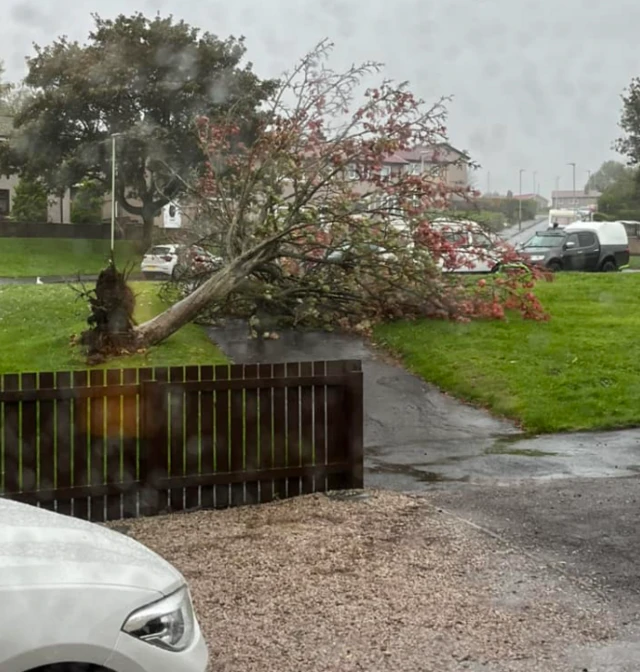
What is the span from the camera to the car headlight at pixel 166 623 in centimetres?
331

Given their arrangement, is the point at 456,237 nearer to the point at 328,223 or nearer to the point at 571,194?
the point at 328,223

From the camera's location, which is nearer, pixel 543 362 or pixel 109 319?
pixel 109 319

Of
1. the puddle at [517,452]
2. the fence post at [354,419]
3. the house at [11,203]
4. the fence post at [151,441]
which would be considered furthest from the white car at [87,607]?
the house at [11,203]

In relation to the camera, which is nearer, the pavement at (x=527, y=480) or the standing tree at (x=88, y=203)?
the pavement at (x=527, y=480)

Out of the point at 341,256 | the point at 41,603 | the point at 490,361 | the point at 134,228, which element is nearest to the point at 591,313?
the point at 490,361

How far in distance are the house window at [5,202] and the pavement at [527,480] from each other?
619 inches

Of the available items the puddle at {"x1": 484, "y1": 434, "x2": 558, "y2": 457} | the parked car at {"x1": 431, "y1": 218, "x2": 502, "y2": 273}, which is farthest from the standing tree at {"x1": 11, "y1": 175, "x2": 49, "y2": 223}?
the puddle at {"x1": 484, "y1": 434, "x2": 558, "y2": 457}

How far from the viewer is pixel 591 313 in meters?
17.1

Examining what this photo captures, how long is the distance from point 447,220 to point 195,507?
290 inches

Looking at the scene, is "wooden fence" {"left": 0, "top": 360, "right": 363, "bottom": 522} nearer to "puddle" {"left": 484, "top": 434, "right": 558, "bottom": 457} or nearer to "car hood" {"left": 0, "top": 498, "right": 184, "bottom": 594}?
"puddle" {"left": 484, "top": 434, "right": 558, "bottom": 457}

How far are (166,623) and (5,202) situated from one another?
26710 millimetres

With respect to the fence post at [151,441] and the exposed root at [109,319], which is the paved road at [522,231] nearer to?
the exposed root at [109,319]

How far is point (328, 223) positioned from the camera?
1289 cm

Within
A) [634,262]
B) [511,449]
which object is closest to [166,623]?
A: [511,449]
